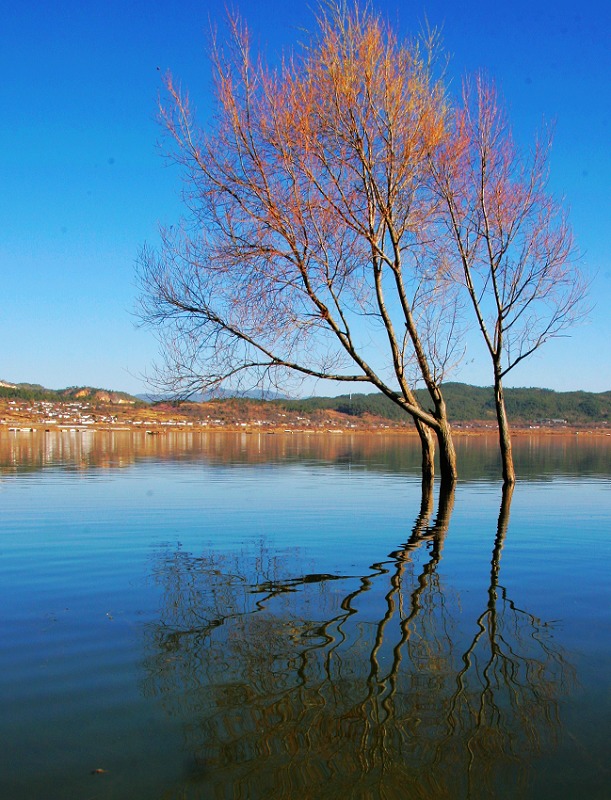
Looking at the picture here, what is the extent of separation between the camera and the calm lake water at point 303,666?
392 cm

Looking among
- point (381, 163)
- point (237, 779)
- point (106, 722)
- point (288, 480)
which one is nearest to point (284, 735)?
point (237, 779)

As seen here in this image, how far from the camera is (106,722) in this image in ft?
14.7

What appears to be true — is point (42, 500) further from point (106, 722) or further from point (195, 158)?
point (106, 722)

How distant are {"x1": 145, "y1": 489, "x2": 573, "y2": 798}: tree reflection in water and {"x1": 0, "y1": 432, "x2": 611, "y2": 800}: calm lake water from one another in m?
0.02

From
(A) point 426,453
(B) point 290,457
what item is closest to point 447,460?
(A) point 426,453

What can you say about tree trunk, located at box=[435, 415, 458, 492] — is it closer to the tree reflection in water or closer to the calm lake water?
the calm lake water

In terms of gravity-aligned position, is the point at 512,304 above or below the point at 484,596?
above

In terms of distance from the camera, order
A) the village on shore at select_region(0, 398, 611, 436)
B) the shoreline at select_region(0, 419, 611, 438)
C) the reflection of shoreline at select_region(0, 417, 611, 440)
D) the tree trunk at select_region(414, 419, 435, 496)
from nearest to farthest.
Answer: the tree trunk at select_region(414, 419, 435, 496) → the shoreline at select_region(0, 419, 611, 438) → the reflection of shoreline at select_region(0, 417, 611, 440) → the village on shore at select_region(0, 398, 611, 436)

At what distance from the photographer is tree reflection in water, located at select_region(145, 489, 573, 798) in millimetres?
3900

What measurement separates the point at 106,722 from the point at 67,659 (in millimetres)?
1392

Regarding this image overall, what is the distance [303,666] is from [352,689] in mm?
570

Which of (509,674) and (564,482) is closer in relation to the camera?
(509,674)

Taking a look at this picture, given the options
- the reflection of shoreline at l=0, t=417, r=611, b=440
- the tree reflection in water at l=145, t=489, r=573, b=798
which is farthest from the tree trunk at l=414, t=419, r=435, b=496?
the reflection of shoreline at l=0, t=417, r=611, b=440

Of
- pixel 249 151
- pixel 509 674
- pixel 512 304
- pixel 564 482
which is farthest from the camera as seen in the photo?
pixel 564 482
